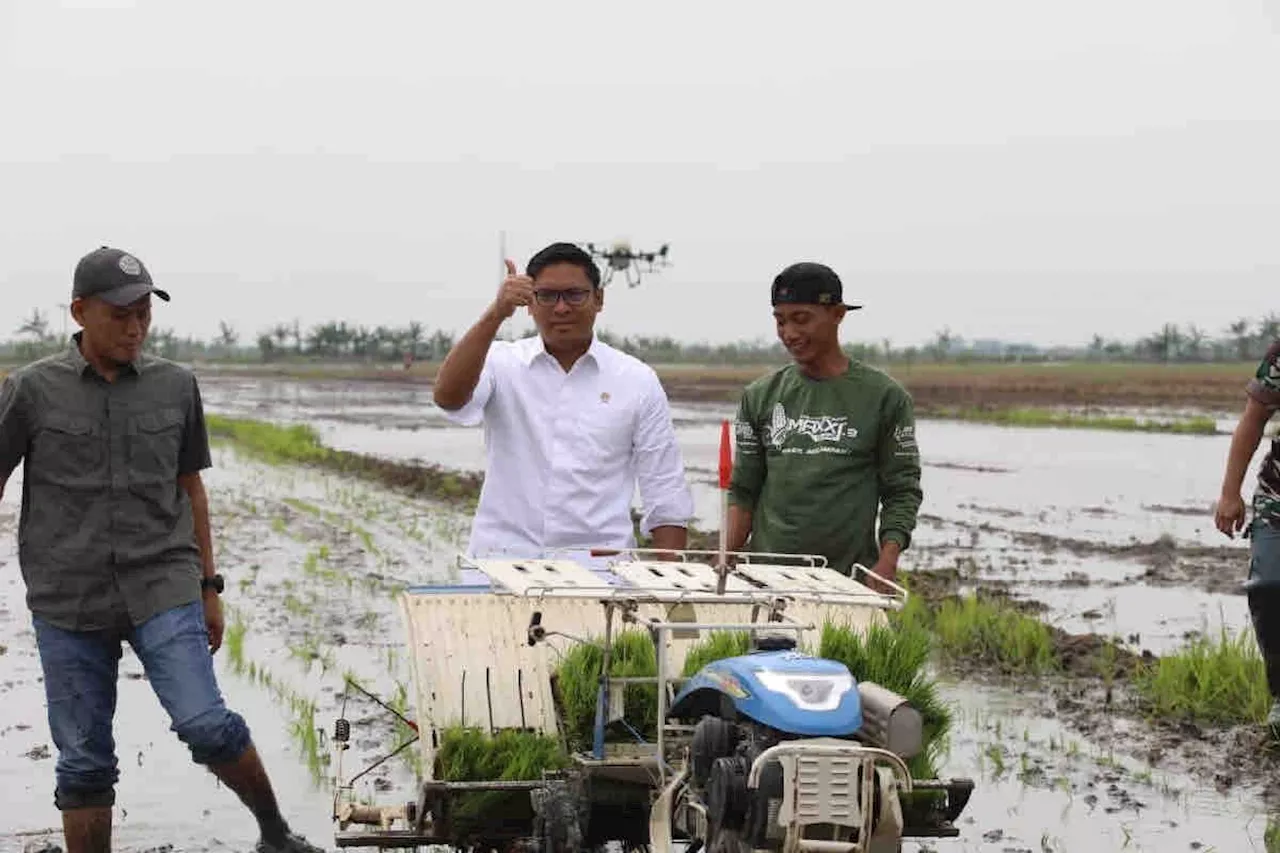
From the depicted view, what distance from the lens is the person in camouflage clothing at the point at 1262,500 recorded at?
641 centimetres

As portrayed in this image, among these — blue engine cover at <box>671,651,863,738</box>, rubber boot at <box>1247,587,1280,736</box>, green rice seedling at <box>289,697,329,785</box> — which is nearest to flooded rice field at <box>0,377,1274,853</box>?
green rice seedling at <box>289,697,329,785</box>

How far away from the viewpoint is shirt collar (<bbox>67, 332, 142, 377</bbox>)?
4637 mm

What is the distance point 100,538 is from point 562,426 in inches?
50.9

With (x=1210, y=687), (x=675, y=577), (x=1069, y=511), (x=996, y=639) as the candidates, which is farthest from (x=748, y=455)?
(x=1069, y=511)

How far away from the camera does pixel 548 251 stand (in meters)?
4.95

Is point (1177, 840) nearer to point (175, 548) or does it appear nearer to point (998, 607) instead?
point (175, 548)

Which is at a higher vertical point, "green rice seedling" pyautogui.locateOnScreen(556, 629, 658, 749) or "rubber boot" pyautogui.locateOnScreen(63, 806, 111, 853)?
"green rice seedling" pyautogui.locateOnScreen(556, 629, 658, 749)

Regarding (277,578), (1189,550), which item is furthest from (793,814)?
(1189,550)

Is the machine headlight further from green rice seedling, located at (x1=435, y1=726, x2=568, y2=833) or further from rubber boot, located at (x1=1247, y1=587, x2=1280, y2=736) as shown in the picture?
rubber boot, located at (x1=1247, y1=587, x2=1280, y2=736)

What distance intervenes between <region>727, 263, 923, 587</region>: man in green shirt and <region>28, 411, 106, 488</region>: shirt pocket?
6.46 feet

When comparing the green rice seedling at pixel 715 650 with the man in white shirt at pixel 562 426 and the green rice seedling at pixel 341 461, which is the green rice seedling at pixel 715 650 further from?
the green rice seedling at pixel 341 461

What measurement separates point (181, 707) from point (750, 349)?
123608mm

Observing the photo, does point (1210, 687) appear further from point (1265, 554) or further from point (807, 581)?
point (807, 581)

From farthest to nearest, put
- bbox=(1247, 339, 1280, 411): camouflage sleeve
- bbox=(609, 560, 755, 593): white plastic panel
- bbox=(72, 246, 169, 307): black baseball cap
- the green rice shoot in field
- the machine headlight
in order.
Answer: the green rice shoot in field
bbox=(1247, 339, 1280, 411): camouflage sleeve
bbox=(72, 246, 169, 307): black baseball cap
bbox=(609, 560, 755, 593): white plastic panel
the machine headlight
